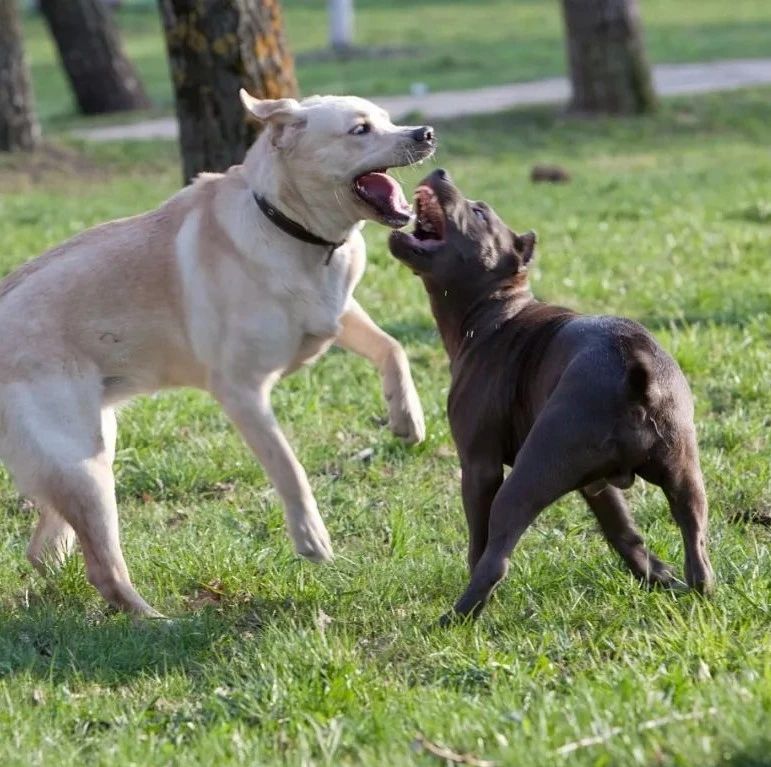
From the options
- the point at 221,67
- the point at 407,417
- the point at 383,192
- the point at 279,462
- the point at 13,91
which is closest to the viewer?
the point at 279,462

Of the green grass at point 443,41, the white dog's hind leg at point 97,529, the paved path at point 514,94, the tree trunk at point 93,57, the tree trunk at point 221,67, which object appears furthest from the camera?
the green grass at point 443,41

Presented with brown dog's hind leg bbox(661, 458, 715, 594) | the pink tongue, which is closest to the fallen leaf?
brown dog's hind leg bbox(661, 458, 715, 594)

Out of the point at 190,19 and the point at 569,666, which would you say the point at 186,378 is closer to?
the point at 569,666

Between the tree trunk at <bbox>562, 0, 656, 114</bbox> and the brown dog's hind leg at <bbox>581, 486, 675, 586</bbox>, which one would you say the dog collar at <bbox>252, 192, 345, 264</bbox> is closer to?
the brown dog's hind leg at <bbox>581, 486, 675, 586</bbox>

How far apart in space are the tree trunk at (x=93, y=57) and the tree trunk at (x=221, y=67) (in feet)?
36.7

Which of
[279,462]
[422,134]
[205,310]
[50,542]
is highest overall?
[422,134]

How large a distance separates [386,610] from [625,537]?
0.81 m

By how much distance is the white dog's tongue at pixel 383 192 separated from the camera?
525cm

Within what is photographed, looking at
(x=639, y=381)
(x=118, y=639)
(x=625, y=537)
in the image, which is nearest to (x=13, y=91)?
(x=118, y=639)

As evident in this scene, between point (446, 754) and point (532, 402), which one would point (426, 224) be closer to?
point (532, 402)

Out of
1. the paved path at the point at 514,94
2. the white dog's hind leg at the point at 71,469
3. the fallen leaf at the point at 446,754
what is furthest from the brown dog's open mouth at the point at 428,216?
the paved path at the point at 514,94

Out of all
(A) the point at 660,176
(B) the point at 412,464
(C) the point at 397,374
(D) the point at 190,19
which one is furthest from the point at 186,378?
(A) the point at 660,176

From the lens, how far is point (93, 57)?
20.2 metres

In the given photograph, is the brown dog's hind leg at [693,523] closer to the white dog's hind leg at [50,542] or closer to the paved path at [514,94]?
the white dog's hind leg at [50,542]
